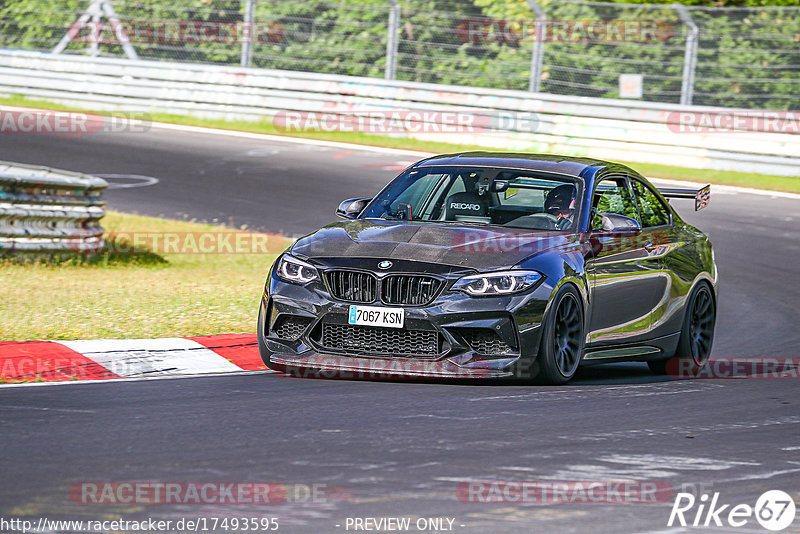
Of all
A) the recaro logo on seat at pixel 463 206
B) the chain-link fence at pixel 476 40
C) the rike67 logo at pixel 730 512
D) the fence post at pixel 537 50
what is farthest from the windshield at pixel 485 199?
the fence post at pixel 537 50

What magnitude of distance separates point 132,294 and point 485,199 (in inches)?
162

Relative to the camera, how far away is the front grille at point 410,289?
26.1 ft

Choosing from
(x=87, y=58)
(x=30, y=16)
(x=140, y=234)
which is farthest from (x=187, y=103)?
(x=140, y=234)

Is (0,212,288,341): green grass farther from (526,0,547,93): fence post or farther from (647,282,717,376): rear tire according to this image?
(526,0,547,93): fence post

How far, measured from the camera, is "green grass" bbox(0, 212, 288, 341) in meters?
10.2

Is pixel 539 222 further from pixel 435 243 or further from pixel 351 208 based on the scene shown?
A: pixel 351 208

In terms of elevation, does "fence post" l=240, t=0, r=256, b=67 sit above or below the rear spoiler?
above

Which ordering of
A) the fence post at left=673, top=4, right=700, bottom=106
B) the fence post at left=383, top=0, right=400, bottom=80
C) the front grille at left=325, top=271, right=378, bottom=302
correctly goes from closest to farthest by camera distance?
the front grille at left=325, top=271, right=378, bottom=302, the fence post at left=673, top=4, right=700, bottom=106, the fence post at left=383, top=0, right=400, bottom=80

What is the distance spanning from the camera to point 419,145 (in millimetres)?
23703

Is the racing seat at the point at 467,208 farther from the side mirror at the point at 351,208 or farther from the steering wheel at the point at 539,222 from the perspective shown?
the side mirror at the point at 351,208

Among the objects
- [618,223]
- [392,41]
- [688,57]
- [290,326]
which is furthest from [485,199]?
[392,41]

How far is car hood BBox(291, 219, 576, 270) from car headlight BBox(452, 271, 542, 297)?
63 mm

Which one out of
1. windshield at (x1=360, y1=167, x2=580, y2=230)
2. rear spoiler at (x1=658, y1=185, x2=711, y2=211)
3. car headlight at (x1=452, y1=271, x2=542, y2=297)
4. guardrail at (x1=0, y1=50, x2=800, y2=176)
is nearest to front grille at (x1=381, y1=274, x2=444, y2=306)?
car headlight at (x1=452, y1=271, x2=542, y2=297)

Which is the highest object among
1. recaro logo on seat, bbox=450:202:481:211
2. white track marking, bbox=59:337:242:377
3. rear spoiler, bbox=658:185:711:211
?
rear spoiler, bbox=658:185:711:211
